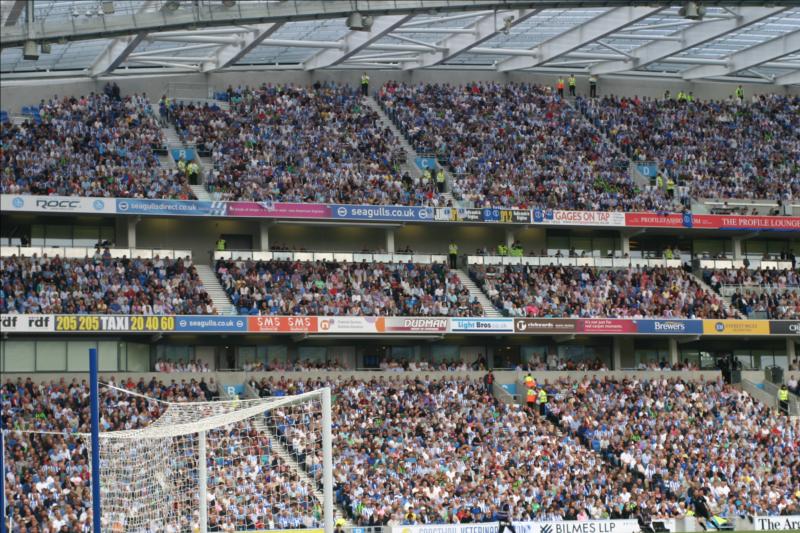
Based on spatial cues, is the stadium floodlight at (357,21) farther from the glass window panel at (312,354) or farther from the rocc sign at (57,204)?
the glass window panel at (312,354)

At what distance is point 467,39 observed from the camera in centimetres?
6544

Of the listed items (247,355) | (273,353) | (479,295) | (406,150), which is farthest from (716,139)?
(247,355)

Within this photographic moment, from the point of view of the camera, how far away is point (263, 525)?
37.8 metres

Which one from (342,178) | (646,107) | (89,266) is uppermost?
(646,107)

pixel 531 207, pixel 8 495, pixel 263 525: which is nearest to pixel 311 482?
pixel 263 525

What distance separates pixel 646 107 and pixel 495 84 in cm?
890

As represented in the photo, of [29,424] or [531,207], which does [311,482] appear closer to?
[29,424]

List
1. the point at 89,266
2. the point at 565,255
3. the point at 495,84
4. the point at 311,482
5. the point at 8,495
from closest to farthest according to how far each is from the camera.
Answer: the point at 311,482 < the point at 8,495 < the point at 89,266 < the point at 565,255 < the point at 495,84

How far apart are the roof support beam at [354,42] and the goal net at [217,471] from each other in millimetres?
21465

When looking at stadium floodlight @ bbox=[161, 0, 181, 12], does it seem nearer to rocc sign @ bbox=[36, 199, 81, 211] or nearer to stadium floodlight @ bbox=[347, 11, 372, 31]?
stadium floodlight @ bbox=[347, 11, 372, 31]

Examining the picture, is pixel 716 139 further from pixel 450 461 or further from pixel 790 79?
pixel 450 461

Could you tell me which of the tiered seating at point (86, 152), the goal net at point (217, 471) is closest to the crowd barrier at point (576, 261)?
the tiered seating at point (86, 152)

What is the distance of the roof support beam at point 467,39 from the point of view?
60938 mm

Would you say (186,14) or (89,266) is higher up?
(186,14)
